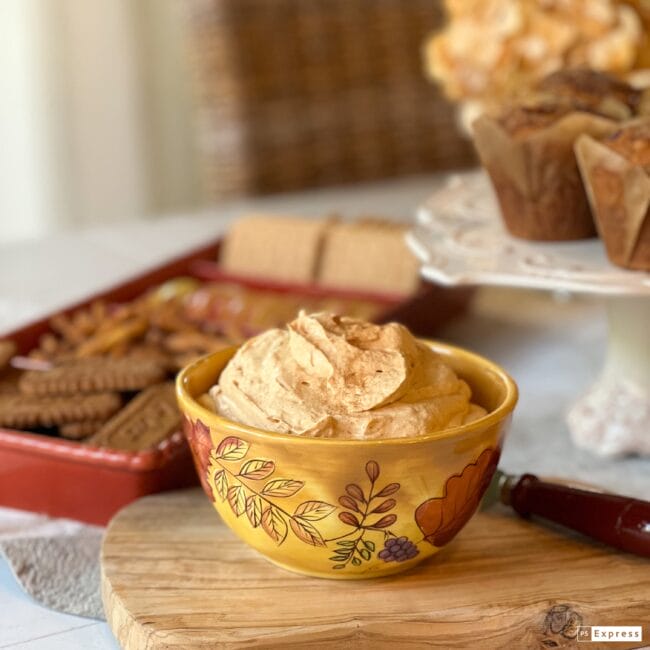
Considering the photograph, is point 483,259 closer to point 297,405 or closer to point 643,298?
point 643,298

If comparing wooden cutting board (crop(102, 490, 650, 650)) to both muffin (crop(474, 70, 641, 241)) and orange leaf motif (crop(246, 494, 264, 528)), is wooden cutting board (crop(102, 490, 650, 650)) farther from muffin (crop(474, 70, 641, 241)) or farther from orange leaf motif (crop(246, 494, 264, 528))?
muffin (crop(474, 70, 641, 241))

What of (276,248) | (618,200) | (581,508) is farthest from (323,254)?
(581,508)

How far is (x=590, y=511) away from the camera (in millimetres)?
801

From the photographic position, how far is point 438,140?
2.43 m

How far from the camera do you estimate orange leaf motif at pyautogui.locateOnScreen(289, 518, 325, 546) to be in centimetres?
73

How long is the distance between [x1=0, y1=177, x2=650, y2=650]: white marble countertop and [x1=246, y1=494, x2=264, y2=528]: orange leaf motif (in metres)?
0.13

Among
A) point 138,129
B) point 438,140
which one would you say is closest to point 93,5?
point 138,129

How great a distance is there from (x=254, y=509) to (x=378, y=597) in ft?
0.34

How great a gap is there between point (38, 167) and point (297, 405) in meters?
2.38

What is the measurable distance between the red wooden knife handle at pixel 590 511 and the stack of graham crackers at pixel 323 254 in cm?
58

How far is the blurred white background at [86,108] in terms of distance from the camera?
283 cm

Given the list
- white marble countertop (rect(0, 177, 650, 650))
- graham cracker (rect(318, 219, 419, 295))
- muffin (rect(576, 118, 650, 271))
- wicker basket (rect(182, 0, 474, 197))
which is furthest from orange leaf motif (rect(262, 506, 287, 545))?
wicker basket (rect(182, 0, 474, 197))

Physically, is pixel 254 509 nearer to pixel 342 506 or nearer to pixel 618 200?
pixel 342 506

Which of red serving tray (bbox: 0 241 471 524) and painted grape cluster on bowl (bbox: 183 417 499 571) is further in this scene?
red serving tray (bbox: 0 241 471 524)
